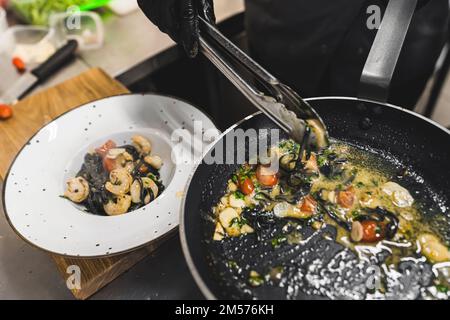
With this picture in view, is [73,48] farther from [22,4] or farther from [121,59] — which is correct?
[22,4]

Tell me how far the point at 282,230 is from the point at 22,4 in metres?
1.94

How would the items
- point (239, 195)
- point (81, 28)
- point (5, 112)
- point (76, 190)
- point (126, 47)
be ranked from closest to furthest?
point (239, 195), point (76, 190), point (5, 112), point (126, 47), point (81, 28)

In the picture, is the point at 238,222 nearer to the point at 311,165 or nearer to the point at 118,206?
the point at 311,165

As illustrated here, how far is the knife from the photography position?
167 centimetres

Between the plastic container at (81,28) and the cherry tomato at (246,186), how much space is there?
1.27 meters

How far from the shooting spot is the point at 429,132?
3.20 feet

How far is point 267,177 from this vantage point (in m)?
1.02

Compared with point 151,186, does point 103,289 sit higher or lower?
lower

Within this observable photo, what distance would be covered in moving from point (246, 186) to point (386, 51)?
489 millimetres

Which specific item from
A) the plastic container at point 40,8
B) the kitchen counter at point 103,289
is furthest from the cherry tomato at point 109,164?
the plastic container at point 40,8

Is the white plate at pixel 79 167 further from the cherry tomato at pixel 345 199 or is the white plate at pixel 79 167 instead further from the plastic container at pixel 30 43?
the plastic container at pixel 30 43

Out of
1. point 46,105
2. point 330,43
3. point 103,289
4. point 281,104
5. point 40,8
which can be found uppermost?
point 281,104

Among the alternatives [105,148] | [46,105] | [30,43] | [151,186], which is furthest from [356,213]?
[30,43]
